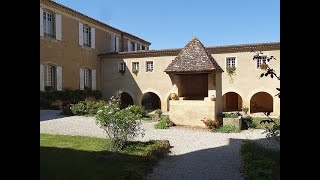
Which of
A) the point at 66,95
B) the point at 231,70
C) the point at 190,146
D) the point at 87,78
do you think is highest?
the point at 231,70

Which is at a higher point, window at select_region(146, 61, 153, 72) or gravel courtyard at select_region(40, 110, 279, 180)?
window at select_region(146, 61, 153, 72)

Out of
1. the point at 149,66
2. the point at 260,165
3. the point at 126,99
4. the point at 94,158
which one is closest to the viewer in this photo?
the point at 260,165

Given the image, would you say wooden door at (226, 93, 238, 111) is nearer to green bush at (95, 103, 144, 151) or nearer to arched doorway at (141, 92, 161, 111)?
arched doorway at (141, 92, 161, 111)

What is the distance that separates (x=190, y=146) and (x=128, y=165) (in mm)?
3607

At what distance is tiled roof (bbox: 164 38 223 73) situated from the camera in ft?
44.2

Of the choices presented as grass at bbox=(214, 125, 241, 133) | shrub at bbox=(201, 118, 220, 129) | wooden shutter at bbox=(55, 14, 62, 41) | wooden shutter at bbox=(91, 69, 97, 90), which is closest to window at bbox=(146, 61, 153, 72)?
wooden shutter at bbox=(91, 69, 97, 90)

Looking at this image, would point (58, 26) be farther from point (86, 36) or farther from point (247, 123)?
point (247, 123)

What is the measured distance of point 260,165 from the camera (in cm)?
633

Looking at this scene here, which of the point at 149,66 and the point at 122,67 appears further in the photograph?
the point at 122,67

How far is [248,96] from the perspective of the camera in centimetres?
1923

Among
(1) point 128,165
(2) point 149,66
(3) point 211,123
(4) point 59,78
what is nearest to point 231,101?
(2) point 149,66

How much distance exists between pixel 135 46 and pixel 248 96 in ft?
48.1

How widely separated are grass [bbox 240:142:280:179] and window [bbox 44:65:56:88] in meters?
14.5

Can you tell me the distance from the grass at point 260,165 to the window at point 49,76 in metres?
14.5
